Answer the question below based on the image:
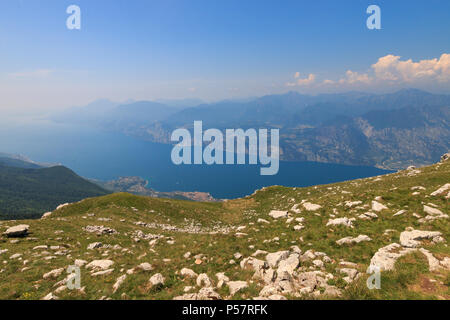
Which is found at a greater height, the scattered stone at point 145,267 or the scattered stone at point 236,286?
the scattered stone at point 236,286

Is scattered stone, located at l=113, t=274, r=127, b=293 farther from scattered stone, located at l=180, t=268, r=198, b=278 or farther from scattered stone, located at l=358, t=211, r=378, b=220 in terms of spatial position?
scattered stone, located at l=358, t=211, r=378, b=220

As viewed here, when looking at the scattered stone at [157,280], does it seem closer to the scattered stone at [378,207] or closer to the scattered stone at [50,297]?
the scattered stone at [50,297]

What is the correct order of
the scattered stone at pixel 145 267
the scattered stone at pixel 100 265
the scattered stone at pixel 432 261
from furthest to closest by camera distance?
the scattered stone at pixel 100 265 < the scattered stone at pixel 145 267 < the scattered stone at pixel 432 261

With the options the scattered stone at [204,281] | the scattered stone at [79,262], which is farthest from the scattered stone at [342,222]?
the scattered stone at [79,262]

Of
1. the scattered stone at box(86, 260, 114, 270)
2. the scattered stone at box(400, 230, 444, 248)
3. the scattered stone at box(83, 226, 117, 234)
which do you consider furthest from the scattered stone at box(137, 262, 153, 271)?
the scattered stone at box(400, 230, 444, 248)

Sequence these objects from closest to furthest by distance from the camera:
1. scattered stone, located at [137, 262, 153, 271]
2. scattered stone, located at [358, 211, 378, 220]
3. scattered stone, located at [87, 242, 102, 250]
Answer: scattered stone, located at [137, 262, 153, 271], scattered stone, located at [358, 211, 378, 220], scattered stone, located at [87, 242, 102, 250]

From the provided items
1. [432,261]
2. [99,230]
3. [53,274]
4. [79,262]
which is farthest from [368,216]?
[99,230]
